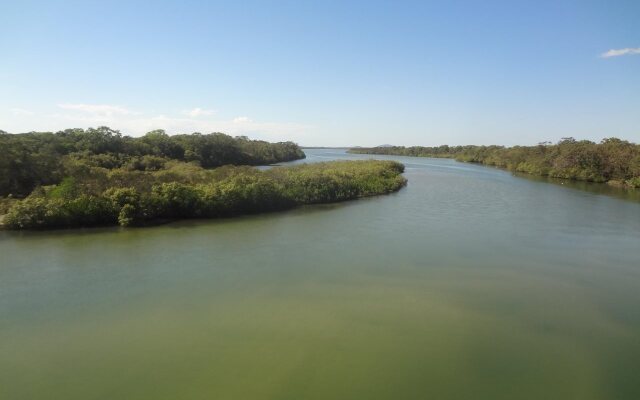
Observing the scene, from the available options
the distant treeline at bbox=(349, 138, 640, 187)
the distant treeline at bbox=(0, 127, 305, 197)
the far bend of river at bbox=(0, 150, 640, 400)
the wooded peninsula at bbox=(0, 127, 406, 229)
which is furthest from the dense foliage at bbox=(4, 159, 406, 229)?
the distant treeline at bbox=(349, 138, 640, 187)

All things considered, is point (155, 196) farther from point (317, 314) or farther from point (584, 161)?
point (584, 161)

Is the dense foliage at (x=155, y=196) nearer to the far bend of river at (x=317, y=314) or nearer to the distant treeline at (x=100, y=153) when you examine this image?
the far bend of river at (x=317, y=314)

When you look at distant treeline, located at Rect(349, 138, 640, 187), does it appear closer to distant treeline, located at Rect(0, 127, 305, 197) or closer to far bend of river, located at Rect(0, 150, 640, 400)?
far bend of river, located at Rect(0, 150, 640, 400)

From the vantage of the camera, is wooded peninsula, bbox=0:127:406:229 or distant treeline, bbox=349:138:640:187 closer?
wooded peninsula, bbox=0:127:406:229

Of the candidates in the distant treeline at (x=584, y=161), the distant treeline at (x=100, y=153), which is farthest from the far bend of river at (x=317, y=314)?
the distant treeline at (x=584, y=161)

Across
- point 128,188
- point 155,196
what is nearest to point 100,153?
point 128,188

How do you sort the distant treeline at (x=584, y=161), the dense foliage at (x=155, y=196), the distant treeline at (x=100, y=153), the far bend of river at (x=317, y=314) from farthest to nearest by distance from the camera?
the distant treeline at (x=584, y=161) < the distant treeline at (x=100, y=153) < the dense foliage at (x=155, y=196) < the far bend of river at (x=317, y=314)
